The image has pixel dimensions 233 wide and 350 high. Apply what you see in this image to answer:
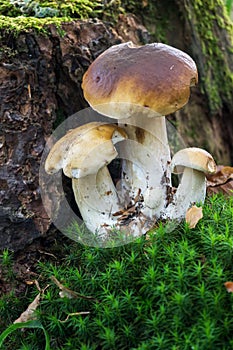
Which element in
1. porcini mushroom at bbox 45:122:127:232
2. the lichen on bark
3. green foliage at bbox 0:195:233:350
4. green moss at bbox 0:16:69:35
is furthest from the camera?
the lichen on bark

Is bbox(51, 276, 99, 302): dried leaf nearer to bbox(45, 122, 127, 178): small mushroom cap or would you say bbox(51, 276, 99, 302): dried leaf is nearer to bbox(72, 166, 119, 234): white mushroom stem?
bbox(72, 166, 119, 234): white mushroom stem

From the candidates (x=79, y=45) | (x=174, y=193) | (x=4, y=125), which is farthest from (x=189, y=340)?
(x=79, y=45)

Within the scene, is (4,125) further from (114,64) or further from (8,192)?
(114,64)

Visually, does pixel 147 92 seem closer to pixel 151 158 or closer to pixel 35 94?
pixel 151 158

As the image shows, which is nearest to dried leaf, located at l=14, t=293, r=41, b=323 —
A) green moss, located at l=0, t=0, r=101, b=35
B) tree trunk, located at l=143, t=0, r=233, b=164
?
green moss, located at l=0, t=0, r=101, b=35

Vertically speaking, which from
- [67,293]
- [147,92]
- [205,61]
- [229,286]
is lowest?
[67,293]

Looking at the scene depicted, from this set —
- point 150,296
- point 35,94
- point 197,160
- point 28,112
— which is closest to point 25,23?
point 35,94

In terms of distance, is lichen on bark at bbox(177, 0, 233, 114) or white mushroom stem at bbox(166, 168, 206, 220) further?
lichen on bark at bbox(177, 0, 233, 114)
